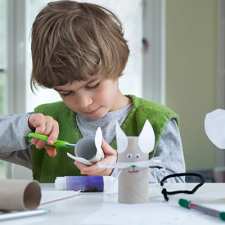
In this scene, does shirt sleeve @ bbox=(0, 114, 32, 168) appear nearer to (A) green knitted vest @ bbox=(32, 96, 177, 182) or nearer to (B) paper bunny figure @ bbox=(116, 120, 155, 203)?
(A) green knitted vest @ bbox=(32, 96, 177, 182)

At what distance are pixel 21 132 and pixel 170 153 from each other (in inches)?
12.2

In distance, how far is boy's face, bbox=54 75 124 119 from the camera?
41.3 inches

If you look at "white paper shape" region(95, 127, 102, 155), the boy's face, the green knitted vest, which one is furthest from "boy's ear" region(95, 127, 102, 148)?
the green knitted vest

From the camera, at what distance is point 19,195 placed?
0.66m

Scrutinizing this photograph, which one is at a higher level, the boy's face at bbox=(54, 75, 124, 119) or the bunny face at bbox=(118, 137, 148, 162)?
the boy's face at bbox=(54, 75, 124, 119)

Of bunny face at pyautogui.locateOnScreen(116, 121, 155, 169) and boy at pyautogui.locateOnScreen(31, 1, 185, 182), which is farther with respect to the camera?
boy at pyautogui.locateOnScreen(31, 1, 185, 182)

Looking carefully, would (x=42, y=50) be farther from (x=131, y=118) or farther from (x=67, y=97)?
(x=131, y=118)

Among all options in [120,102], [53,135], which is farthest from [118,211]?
[120,102]

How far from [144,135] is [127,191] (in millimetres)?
79

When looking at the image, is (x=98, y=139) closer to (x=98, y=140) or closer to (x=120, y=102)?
(x=98, y=140)

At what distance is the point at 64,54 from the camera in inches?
41.9

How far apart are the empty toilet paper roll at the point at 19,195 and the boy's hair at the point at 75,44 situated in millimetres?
379

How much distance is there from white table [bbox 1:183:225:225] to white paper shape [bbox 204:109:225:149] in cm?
8

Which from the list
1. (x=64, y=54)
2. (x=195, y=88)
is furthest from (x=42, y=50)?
(x=195, y=88)
